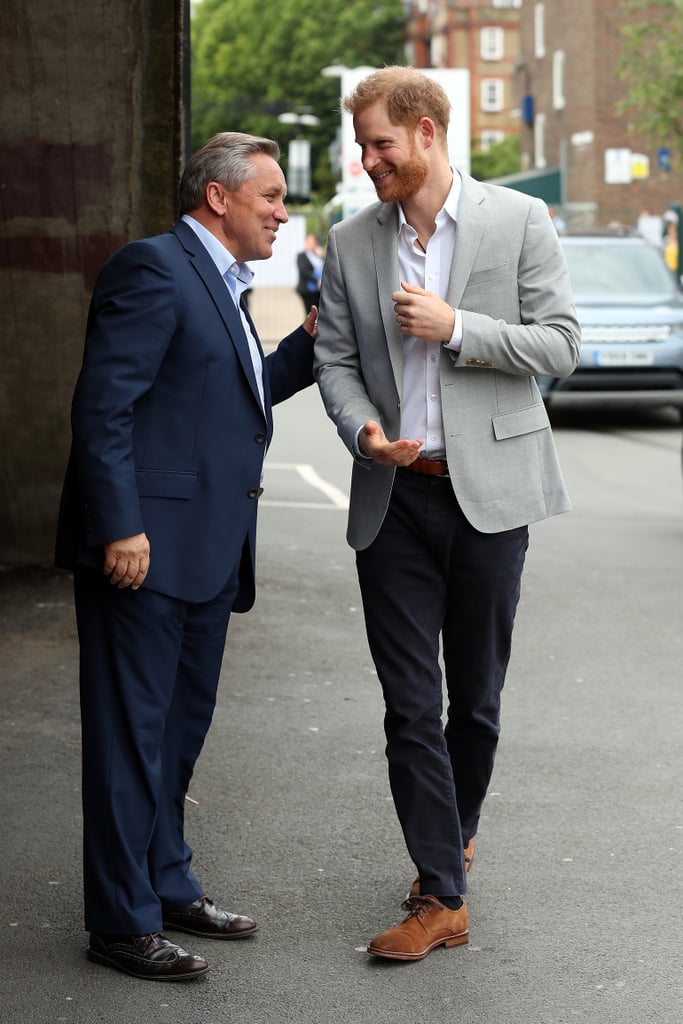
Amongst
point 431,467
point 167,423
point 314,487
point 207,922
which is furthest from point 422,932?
point 314,487

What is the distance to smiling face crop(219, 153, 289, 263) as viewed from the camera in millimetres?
3971

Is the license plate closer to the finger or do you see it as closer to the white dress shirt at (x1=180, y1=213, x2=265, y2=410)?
the white dress shirt at (x1=180, y1=213, x2=265, y2=410)

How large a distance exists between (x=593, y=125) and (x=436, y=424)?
56.6 metres

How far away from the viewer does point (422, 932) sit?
4.11 meters

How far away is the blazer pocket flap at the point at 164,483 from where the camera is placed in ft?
13.0

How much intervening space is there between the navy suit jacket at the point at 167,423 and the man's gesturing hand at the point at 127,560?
0.08 feet

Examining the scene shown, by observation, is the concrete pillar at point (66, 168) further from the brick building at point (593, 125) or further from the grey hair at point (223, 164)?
→ the brick building at point (593, 125)

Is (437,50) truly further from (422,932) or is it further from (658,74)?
(422,932)

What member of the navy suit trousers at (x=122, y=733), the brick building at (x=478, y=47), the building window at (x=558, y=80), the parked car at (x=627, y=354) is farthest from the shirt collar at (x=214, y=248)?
the brick building at (x=478, y=47)

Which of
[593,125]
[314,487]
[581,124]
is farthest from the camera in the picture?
[581,124]

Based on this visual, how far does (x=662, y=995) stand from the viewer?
3.89m

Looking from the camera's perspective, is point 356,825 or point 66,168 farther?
point 66,168

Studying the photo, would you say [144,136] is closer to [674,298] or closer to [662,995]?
[662,995]

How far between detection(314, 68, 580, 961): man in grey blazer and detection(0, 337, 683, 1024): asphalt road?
0.92 ft
